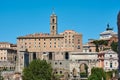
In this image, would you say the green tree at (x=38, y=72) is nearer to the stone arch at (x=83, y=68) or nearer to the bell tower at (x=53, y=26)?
the stone arch at (x=83, y=68)

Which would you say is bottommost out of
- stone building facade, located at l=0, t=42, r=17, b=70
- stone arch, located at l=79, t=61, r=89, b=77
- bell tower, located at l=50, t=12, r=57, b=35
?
stone arch, located at l=79, t=61, r=89, b=77

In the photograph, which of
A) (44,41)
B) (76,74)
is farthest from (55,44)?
(76,74)

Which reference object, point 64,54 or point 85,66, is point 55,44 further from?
point 85,66

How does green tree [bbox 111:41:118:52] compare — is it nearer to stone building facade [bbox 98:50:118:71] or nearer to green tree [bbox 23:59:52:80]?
stone building facade [bbox 98:50:118:71]

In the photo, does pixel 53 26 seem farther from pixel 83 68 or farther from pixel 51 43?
pixel 83 68

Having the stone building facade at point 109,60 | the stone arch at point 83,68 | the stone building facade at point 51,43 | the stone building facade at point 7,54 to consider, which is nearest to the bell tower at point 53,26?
the stone building facade at point 51,43

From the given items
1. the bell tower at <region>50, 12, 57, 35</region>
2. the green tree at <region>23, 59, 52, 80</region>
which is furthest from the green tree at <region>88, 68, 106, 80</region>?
the bell tower at <region>50, 12, 57, 35</region>

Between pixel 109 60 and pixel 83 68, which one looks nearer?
pixel 109 60

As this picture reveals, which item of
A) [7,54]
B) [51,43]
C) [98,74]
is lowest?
[98,74]

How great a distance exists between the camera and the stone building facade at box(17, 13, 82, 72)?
122m

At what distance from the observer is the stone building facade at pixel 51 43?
122m

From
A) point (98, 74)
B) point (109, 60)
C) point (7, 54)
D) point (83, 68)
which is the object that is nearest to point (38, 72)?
point (98, 74)

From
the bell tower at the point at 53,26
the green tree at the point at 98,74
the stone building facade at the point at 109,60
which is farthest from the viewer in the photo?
the bell tower at the point at 53,26

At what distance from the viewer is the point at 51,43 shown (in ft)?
410
